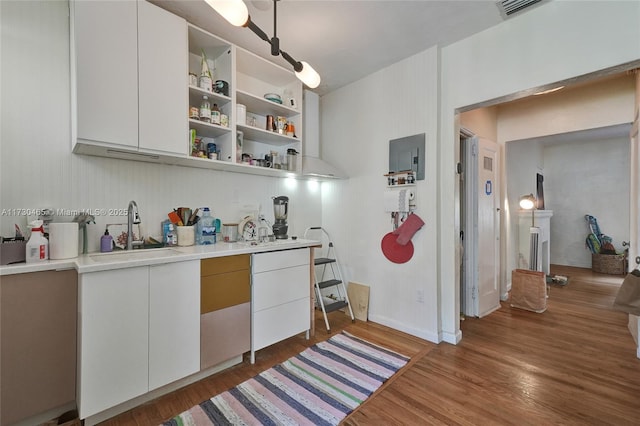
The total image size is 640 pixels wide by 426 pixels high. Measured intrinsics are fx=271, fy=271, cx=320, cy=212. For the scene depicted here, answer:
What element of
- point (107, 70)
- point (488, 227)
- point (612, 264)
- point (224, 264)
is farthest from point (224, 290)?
point (612, 264)

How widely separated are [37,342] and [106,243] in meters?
0.67

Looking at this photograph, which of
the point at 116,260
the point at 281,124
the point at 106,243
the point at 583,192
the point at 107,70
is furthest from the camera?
the point at 583,192

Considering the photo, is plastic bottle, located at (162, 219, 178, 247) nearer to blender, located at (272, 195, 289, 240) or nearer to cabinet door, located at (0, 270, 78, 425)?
cabinet door, located at (0, 270, 78, 425)

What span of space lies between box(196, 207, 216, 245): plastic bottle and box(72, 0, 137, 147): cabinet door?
0.80 metres

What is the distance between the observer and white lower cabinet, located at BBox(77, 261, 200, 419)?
1.48m

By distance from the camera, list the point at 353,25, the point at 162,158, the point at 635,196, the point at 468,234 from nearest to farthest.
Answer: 1. the point at 162,158
2. the point at 353,25
3. the point at 635,196
4. the point at 468,234

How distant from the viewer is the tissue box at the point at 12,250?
1478 mm

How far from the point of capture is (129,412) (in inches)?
65.4

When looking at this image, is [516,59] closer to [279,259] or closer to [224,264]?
[279,259]

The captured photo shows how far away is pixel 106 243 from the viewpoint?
1.95m

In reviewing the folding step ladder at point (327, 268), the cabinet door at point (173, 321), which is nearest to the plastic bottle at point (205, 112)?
the cabinet door at point (173, 321)

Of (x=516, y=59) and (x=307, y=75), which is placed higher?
(x=516, y=59)

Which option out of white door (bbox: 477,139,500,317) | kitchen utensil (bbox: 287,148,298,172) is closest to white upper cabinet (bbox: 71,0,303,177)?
kitchen utensil (bbox: 287,148,298,172)

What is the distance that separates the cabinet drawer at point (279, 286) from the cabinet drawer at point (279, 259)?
1.7 inches
